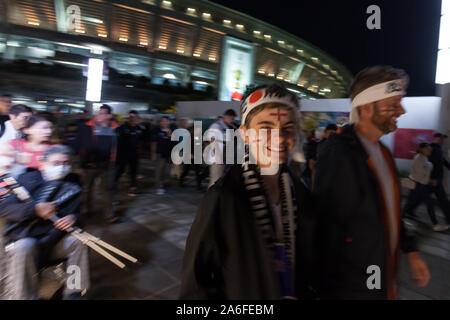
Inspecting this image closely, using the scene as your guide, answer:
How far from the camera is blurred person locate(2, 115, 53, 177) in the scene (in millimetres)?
2873

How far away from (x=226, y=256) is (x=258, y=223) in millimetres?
188

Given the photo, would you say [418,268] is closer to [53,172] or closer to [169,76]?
[53,172]

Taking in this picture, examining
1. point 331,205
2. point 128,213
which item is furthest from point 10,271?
point 128,213

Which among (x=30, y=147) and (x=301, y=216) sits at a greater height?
(x=30, y=147)

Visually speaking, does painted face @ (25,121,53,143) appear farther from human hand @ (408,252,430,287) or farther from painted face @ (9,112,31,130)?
human hand @ (408,252,430,287)

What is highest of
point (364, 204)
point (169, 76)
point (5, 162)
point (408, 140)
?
point (169, 76)

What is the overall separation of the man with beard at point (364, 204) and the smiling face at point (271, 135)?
338 mm

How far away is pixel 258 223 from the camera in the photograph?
1155 mm

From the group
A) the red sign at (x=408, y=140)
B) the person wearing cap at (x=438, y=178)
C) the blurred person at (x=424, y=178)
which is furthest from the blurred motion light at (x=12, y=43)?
the person wearing cap at (x=438, y=178)

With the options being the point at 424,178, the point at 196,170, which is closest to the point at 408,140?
the point at 424,178

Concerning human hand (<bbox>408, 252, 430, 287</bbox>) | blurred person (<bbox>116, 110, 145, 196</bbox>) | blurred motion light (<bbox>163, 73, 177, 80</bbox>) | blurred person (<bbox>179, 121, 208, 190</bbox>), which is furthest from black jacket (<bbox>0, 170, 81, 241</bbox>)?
blurred motion light (<bbox>163, 73, 177, 80</bbox>)

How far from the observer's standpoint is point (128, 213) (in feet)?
18.4

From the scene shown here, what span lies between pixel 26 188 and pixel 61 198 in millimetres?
309

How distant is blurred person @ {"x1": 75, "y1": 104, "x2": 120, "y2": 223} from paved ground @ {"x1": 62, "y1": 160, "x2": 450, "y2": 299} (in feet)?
1.74
